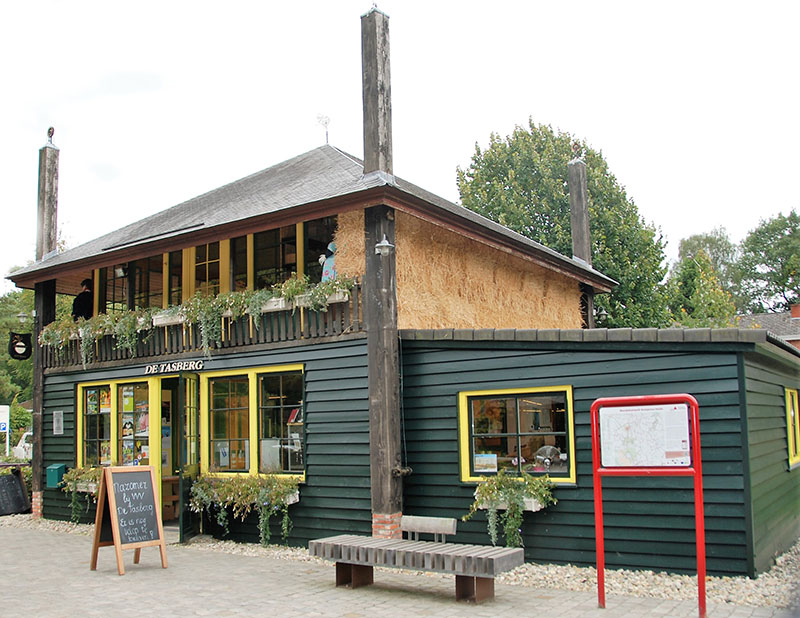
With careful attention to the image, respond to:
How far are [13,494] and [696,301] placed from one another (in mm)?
21496

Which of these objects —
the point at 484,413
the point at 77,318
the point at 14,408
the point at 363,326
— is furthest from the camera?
the point at 14,408

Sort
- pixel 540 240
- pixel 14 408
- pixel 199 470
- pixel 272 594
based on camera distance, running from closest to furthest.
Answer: pixel 272 594 < pixel 199 470 < pixel 540 240 < pixel 14 408

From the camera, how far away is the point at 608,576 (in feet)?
25.7

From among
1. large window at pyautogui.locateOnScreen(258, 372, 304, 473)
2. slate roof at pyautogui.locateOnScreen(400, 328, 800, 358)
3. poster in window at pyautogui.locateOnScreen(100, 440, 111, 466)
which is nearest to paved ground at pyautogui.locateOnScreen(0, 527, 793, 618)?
large window at pyautogui.locateOnScreen(258, 372, 304, 473)

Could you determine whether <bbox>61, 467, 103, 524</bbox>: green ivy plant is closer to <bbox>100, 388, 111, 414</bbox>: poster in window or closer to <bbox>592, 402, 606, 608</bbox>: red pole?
<bbox>100, 388, 111, 414</bbox>: poster in window

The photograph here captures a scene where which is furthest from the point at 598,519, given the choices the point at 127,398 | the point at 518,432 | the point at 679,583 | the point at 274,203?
the point at 127,398

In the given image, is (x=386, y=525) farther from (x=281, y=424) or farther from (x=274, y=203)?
(x=274, y=203)

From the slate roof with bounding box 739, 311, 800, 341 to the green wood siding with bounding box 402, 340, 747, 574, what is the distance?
98.3ft

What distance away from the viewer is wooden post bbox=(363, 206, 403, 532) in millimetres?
9469

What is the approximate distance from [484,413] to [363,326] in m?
1.91

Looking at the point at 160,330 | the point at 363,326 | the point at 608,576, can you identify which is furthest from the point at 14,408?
the point at 608,576

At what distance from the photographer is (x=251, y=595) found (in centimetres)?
746

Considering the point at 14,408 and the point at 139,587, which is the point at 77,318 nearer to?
the point at 139,587

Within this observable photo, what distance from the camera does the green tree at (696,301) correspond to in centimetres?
2609
